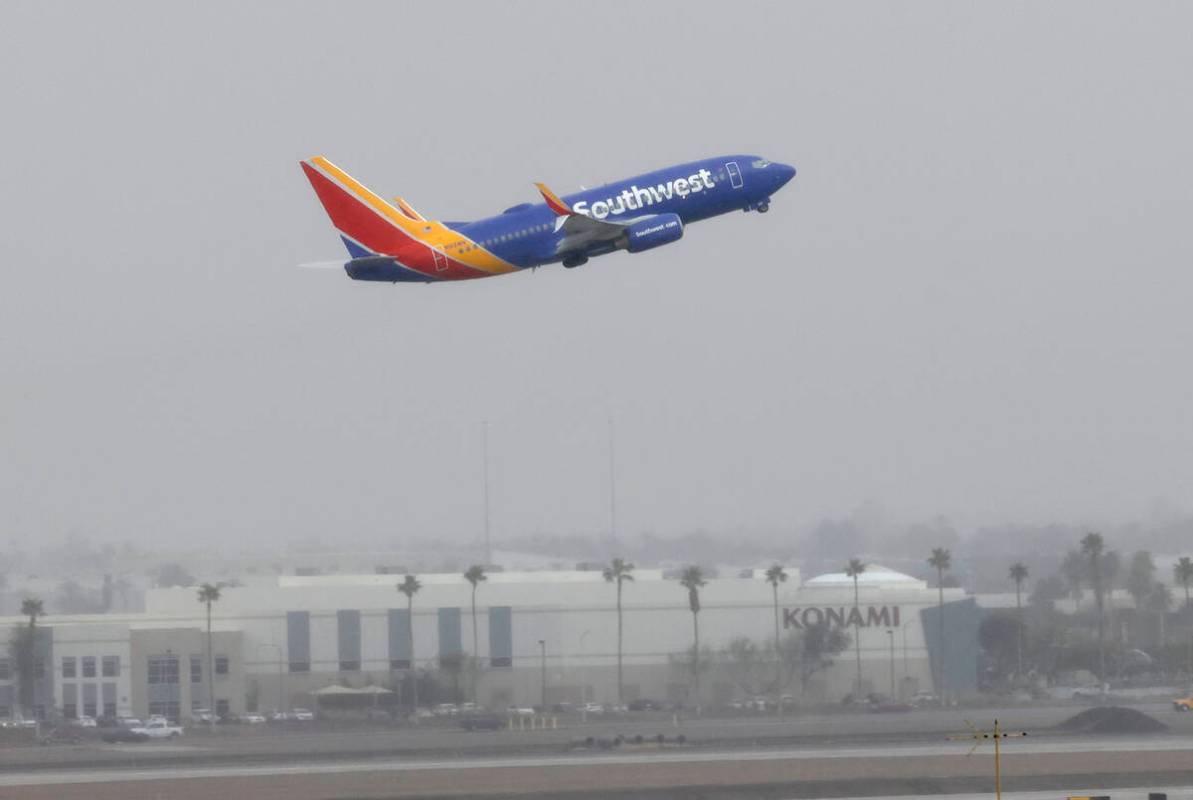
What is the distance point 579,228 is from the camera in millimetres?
62938

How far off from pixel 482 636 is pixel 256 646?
440 inches

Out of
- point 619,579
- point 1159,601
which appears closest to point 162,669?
point 619,579

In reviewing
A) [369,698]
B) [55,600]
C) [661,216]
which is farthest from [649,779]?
[55,600]

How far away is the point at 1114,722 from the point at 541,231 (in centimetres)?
3212

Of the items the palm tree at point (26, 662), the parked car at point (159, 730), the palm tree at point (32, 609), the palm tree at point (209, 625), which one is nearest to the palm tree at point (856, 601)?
the palm tree at point (209, 625)

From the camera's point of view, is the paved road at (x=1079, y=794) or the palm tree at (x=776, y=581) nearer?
the paved road at (x=1079, y=794)

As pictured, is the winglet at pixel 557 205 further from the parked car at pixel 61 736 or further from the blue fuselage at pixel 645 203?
the parked car at pixel 61 736

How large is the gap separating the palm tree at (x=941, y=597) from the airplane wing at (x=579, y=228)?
121ft

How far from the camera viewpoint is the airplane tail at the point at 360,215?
64.8m

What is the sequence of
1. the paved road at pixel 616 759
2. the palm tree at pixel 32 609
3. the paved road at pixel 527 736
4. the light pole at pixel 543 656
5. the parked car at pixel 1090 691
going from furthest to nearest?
the palm tree at pixel 32 609, the light pole at pixel 543 656, the parked car at pixel 1090 691, the paved road at pixel 527 736, the paved road at pixel 616 759

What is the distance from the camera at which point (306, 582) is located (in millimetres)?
101750

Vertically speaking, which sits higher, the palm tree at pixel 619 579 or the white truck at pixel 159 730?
the palm tree at pixel 619 579

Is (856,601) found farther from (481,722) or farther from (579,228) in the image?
(579,228)

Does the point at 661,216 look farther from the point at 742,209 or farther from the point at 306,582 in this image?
the point at 306,582
